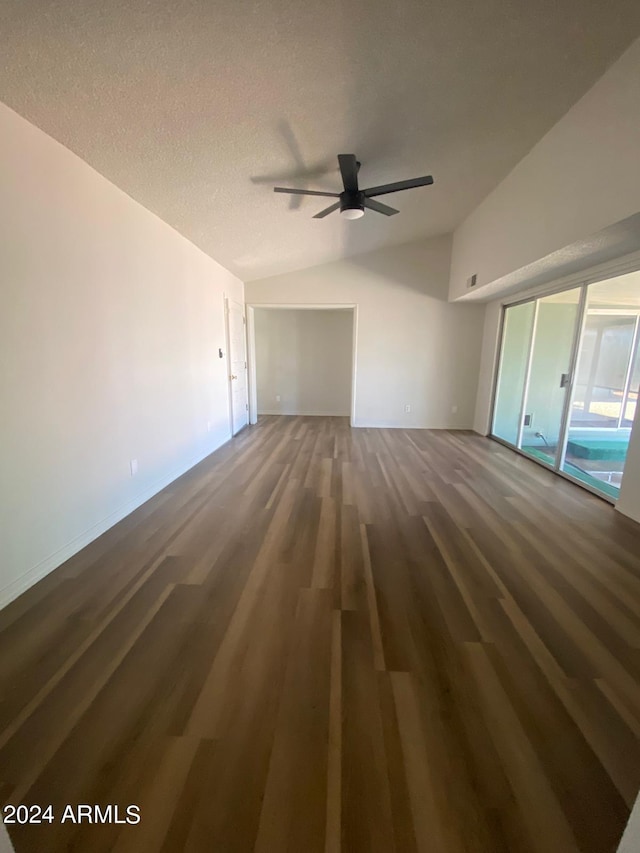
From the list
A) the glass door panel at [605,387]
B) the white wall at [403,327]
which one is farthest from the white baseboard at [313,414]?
the glass door panel at [605,387]

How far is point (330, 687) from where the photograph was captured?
144cm

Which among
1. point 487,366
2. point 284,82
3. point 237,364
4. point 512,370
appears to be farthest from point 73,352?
point 487,366

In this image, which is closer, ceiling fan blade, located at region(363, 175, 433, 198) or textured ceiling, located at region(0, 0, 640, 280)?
textured ceiling, located at region(0, 0, 640, 280)

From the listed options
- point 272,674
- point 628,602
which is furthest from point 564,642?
Result: point 272,674

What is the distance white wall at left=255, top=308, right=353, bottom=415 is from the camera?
722 centimetres

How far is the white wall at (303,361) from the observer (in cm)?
722

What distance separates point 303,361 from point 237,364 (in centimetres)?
194

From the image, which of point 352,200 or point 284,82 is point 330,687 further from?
point 352,200

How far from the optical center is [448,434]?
593 centimetres

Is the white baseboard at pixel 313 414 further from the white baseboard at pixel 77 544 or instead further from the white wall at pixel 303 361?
the white baseboard at pixel 77 544

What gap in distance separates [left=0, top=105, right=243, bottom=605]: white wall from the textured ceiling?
28 cm

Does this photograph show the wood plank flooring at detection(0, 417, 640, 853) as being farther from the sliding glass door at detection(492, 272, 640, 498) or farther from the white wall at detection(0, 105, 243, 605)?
the sliding glass door at detection(492, 272, 640, 498)

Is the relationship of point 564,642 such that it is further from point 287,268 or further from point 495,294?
point 287,268

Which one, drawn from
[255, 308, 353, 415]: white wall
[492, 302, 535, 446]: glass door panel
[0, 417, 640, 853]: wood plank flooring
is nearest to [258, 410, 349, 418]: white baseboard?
[255, 308, 353, 415]: white wall
